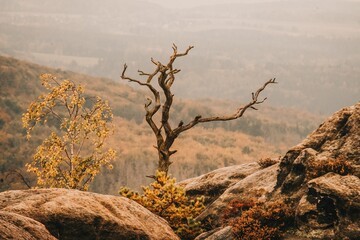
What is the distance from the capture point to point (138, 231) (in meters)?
14.3

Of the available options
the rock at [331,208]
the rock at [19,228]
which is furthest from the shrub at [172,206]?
the rock at [19,228]

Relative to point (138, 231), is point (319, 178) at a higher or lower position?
higher

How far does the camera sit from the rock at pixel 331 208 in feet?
43.1

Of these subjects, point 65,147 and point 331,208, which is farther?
point 65,147

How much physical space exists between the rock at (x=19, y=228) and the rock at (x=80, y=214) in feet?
5.02

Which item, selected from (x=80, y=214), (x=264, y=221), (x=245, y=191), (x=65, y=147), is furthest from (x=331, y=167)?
(x=65, y=147)

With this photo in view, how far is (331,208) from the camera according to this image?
1369 cm

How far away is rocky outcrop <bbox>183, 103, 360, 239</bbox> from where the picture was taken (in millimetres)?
13375

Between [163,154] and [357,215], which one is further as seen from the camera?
[163,154]

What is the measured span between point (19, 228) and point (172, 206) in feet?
25.8

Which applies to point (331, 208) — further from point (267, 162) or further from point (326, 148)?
point (267, 162)

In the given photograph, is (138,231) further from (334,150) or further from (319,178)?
(334,150)

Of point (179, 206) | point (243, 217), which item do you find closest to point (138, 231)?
point (243, 217)

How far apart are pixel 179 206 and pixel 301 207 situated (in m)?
5.85
